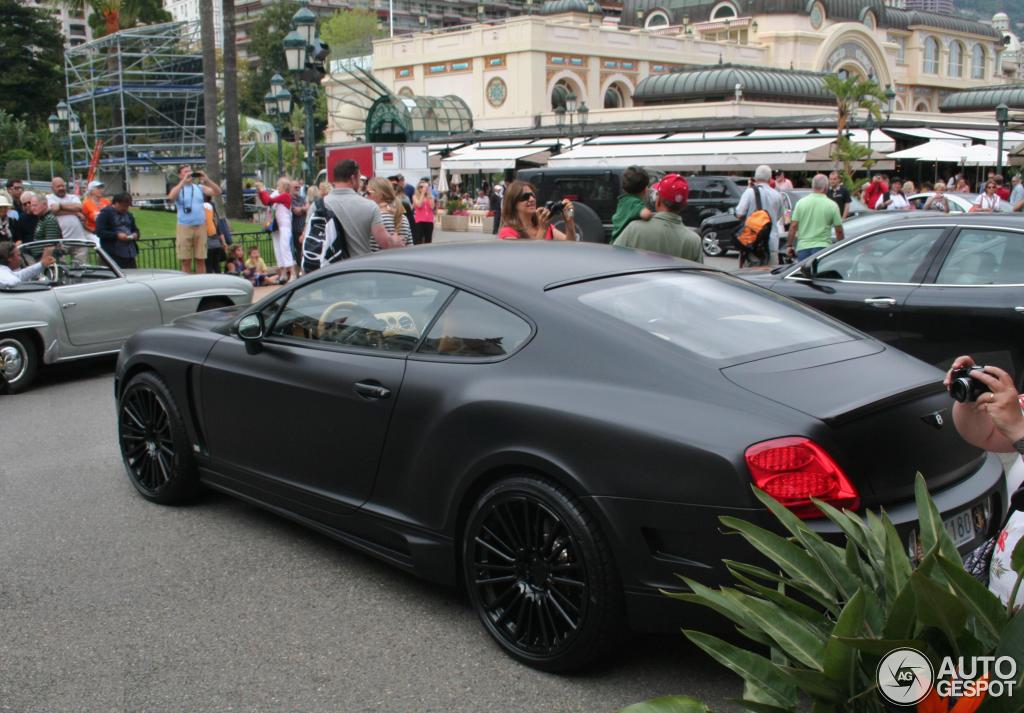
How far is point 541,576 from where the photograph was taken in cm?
377

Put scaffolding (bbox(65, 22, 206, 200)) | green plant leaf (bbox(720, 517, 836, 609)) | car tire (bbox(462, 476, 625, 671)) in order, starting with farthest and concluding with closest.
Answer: scaffolding (bbox(65, 22, 206, 200)), car tire (bbox(462, 476, 625, 671)), green plant leaf (bbox(720, 517, 836, 609))

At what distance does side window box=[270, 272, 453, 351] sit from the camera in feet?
14.8

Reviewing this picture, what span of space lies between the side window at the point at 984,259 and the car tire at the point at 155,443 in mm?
5382

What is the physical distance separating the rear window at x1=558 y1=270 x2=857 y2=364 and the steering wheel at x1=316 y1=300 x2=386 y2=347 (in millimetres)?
954

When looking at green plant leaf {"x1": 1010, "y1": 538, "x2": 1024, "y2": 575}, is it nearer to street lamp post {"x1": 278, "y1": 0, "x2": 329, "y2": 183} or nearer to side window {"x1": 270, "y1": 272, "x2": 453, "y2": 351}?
side window {"x1": 270, "y1": 272, "x2": 453, "y2": 351}

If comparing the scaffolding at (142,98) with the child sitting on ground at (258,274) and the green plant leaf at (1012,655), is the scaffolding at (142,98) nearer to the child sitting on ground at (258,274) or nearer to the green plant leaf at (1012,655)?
the child sitting on ground at (258,274)

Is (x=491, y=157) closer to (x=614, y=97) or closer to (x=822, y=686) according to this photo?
(x=614, y=97)

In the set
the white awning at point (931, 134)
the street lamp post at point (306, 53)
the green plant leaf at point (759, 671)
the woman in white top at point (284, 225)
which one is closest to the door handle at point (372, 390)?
the green plant leaf at point (759, 671)

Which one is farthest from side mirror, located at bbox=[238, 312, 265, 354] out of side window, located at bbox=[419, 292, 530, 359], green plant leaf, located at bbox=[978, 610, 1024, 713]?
green plant leaf, located at bbox=[978, 610, 1024, 713]

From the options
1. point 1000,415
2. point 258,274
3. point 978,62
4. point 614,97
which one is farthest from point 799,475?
point 978,62

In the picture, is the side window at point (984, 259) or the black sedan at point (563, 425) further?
the side window at point (984, 259)

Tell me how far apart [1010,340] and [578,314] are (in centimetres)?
441

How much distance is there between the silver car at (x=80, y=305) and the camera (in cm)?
964

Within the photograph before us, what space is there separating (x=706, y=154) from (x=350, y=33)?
222ft
